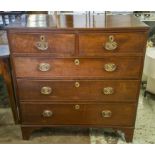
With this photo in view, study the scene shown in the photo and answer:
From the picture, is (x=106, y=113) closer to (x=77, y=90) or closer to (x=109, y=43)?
(x=77, y=90)

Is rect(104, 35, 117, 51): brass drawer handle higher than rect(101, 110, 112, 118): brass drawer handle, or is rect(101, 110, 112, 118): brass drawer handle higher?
rect(104, 35, 117, 51): brass drawer handle

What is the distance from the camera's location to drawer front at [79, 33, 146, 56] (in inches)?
52.0

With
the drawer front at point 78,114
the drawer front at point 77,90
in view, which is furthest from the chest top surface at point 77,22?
the drawer front at point 78,114

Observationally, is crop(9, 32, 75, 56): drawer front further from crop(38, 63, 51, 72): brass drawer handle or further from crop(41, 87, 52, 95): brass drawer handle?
crop(41, 87, 52, 95): brass drawer handle

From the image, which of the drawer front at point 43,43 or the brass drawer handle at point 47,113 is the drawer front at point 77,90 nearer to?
the brass drawer handle at point 47,113

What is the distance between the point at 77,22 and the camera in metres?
1.43

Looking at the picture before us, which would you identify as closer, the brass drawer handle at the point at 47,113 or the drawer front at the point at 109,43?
the drawer front at the point at 109,43

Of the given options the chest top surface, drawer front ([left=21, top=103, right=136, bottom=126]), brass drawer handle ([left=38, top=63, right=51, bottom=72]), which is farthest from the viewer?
drawer front ([left=21, top=103, right=136, bottom=126])

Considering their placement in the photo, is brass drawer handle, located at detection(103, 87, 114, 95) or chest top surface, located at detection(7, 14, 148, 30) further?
brass drawer handle, located at detection(103, 87, 114, 95)

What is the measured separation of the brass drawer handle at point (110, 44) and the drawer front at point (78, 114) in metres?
0.46

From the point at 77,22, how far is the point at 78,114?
69 cm

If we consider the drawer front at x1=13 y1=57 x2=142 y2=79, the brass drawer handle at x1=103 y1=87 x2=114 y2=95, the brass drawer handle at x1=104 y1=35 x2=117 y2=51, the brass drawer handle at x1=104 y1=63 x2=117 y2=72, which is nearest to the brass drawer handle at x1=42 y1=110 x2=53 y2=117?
the drawer front at x1=13 y1=57 x2=142 y2=79

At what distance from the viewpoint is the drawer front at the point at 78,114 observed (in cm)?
159
